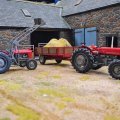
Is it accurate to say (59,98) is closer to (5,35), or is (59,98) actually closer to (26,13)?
(5,35)

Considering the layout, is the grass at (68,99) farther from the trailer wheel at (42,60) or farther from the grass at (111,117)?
the trailer wheel at (42,60)

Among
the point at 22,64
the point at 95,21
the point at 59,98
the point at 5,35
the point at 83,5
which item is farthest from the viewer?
the point at 83,5

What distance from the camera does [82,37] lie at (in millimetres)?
22594

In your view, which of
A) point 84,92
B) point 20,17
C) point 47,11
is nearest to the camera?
point 84,92

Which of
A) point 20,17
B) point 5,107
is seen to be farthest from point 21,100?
point 20,17

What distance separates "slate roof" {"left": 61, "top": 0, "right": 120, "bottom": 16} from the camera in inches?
805

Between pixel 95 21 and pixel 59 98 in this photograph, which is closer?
pixel 59 98

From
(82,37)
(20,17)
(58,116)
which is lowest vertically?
(58,116)

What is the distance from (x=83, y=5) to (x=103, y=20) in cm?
334

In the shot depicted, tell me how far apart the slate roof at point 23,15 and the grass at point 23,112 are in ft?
46.1

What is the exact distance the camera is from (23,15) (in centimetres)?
2264

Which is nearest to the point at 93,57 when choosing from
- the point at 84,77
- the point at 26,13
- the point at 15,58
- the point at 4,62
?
the point at 84,77

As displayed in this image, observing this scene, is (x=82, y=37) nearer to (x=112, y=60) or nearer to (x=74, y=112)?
(x=112, y=60)

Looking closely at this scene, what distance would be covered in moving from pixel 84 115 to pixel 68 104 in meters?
0.99
